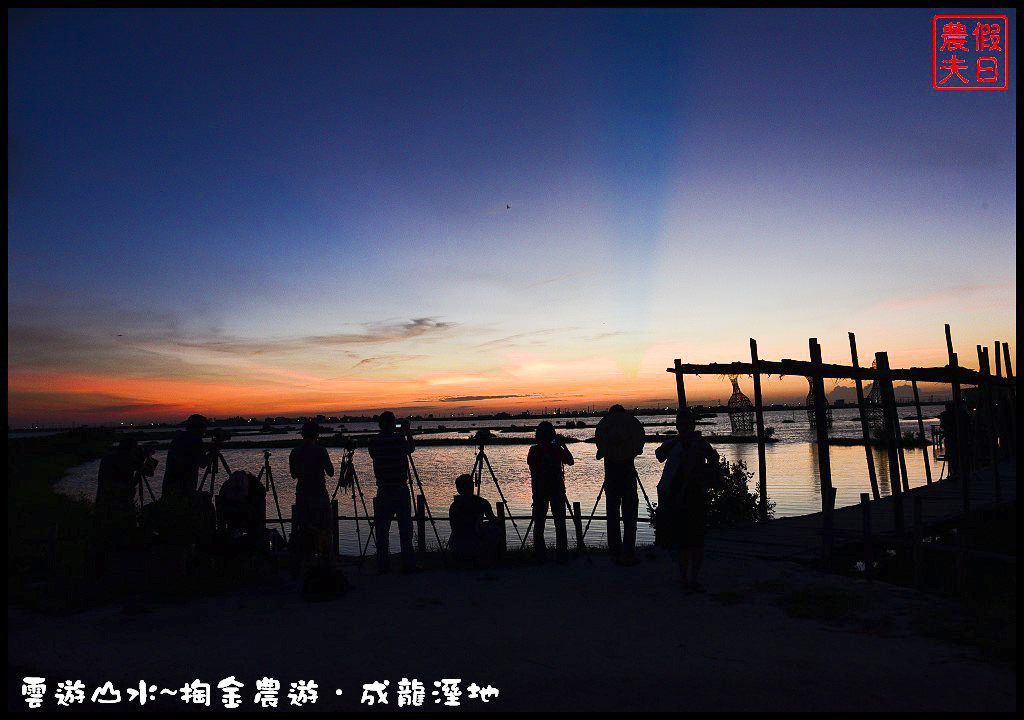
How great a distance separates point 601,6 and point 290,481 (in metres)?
36.0

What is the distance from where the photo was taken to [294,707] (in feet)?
16.1

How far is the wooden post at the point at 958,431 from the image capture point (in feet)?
40.8

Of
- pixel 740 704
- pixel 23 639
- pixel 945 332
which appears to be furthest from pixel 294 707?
pixel 945 332

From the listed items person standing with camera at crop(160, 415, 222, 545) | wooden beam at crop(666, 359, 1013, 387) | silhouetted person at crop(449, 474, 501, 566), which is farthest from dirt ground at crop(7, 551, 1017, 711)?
wooden beam at crop(666, 359, 1013, 387)

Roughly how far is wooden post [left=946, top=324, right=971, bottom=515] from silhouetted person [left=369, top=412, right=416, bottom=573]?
31.8ft

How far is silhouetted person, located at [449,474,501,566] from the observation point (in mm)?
9602

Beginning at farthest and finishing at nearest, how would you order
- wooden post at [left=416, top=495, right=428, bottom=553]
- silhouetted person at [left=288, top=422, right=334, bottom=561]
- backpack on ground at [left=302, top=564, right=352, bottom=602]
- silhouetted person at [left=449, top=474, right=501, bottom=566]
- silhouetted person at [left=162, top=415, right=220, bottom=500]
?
wooden post at [left=416, top=495, right=428, bottom=553] < silhouetted person at [left=449, top=474, right=501, bottom=566] < silhouetted person at [left=162, top=415, right=220, bottom=500] < silhouetted person at [left=288, top=422, right=334, bottom=561] < backpack on ground at [left=302, top=564, right=352, bottom=602]

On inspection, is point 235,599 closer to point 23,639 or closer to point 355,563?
point 23,639

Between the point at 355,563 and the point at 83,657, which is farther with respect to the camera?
the point at 355,563

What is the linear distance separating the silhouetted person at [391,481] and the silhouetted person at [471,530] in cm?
71

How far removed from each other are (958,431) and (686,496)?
10116mm

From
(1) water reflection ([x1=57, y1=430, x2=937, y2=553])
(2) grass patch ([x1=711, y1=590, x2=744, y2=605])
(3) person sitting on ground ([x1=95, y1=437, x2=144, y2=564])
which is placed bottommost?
(1) water reflection ([x1=57, y1=430, x2=937, y2=553])

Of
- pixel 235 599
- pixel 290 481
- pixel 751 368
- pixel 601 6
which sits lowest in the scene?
pixel 290 481

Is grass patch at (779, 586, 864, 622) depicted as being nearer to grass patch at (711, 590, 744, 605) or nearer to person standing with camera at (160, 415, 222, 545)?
grass patch at (711, 590, 744, 605)
